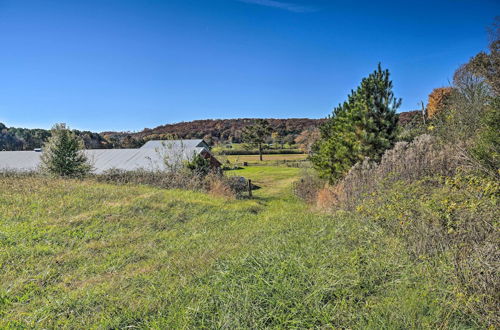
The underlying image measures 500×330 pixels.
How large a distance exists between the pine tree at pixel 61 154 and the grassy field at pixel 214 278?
10.5m

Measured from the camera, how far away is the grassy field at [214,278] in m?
2.71

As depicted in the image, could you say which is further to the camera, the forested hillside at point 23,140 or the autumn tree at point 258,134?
the autumn tree at point 258,134

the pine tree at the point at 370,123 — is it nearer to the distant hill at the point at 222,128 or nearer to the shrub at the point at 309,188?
the shrub at the point at 309,188

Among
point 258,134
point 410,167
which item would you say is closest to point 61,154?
point 410,167

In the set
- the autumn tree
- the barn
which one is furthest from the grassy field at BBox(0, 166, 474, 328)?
the autumn tree

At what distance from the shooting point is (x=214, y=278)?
3.73 meters

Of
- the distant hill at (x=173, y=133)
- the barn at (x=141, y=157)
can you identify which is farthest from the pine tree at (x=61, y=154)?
the distant hill at (x=173, y=133)

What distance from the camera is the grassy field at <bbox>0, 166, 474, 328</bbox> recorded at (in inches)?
107

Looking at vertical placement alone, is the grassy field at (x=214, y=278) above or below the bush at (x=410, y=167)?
below

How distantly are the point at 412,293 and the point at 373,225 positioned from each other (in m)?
2.41

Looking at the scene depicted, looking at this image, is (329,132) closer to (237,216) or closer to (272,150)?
(237,216)

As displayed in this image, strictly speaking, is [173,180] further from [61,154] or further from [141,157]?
[141,157]

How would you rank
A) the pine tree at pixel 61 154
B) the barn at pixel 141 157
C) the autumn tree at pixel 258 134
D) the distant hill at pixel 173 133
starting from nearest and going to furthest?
1. the pine tree at pixel 61 154
2. the barn at pixel 141 157
3. the distant hill at pixel 173 133
4. the autumn tree at pixel 258 134

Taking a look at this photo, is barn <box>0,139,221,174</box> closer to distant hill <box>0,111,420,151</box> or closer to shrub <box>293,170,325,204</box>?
shrub <box>293,170,325,204</box>
